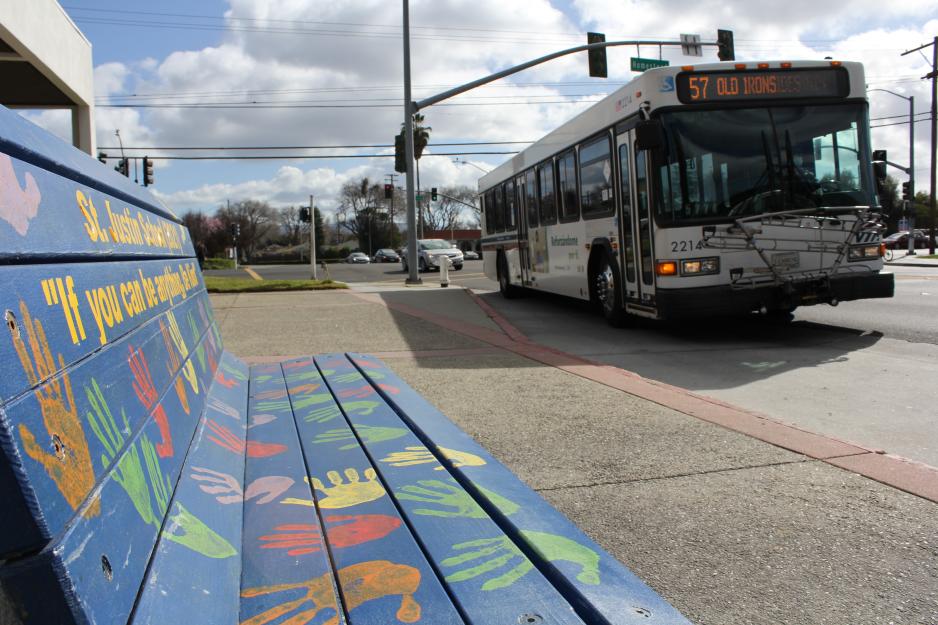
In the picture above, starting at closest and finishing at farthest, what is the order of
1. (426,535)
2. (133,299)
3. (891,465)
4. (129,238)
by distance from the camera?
(426,535) → (133,299) → (129,238) → (891,465)

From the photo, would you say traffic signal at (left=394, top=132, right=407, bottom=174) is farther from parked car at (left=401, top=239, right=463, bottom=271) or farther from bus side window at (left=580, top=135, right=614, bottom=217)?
parked car at (left=401, top=239, right=463, bottom=271)

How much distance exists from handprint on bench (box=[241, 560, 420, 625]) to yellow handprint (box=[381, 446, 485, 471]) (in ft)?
2.71

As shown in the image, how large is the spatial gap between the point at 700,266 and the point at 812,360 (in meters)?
1.65

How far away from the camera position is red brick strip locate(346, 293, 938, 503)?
3.71 m

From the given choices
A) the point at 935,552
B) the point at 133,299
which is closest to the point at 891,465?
the point at 935,552

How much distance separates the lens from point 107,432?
157cm

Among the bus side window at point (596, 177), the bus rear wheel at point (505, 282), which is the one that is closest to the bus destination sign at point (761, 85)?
the bus side window at point (596, 177)

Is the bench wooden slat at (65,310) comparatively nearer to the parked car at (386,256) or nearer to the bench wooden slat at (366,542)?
the bench wooden slat at (366,542)

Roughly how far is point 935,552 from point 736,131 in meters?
6.94

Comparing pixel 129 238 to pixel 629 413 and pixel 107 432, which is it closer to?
pixel 107 432

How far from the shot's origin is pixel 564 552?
201cm

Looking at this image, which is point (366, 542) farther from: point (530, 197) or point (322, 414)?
point (530, 197)

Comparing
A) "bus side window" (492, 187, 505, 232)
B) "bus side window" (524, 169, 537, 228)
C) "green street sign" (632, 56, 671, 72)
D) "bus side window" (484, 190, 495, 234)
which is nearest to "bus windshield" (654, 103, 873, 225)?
"bus side window" (524, 169, 537, 228)

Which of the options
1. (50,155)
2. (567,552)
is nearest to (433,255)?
(567,552)
